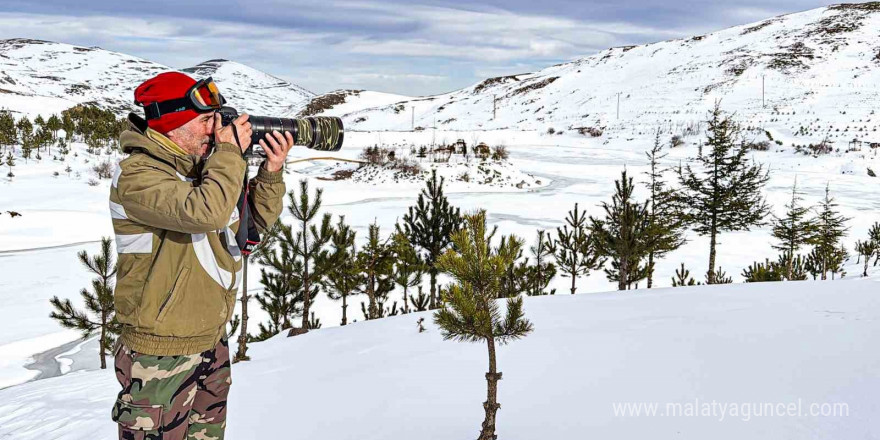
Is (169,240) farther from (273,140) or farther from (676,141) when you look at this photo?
(676,141)

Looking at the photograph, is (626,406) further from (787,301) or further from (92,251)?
(92,251)

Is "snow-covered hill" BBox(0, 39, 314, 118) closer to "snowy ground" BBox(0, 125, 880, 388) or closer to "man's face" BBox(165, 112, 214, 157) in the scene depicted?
"snowy ground" BBox(0, 125, 880, 388)

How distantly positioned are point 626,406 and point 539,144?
47.4m

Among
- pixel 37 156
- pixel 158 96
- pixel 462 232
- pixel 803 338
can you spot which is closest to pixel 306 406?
pixel 462 232

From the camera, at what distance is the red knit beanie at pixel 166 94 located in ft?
6.31

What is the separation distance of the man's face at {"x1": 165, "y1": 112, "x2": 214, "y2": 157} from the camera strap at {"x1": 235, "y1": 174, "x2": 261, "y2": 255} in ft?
0.73

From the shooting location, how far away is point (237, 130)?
2.07 metres

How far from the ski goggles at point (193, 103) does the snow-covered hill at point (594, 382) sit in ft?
9.33

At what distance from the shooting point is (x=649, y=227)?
12.7 m

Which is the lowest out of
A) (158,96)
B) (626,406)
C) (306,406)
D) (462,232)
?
(306,406)

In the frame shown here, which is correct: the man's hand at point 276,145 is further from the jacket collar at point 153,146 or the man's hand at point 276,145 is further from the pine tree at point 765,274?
the pine tree at point 765,274

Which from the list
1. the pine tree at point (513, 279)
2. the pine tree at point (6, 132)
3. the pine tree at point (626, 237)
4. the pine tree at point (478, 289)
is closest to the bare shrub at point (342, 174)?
the pine tree at point (6, 132)

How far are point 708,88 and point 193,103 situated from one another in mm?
66253

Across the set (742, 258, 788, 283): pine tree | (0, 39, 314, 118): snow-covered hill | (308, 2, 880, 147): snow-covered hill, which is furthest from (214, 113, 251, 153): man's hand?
(0, 39, 314, 118): snow-covered hill
